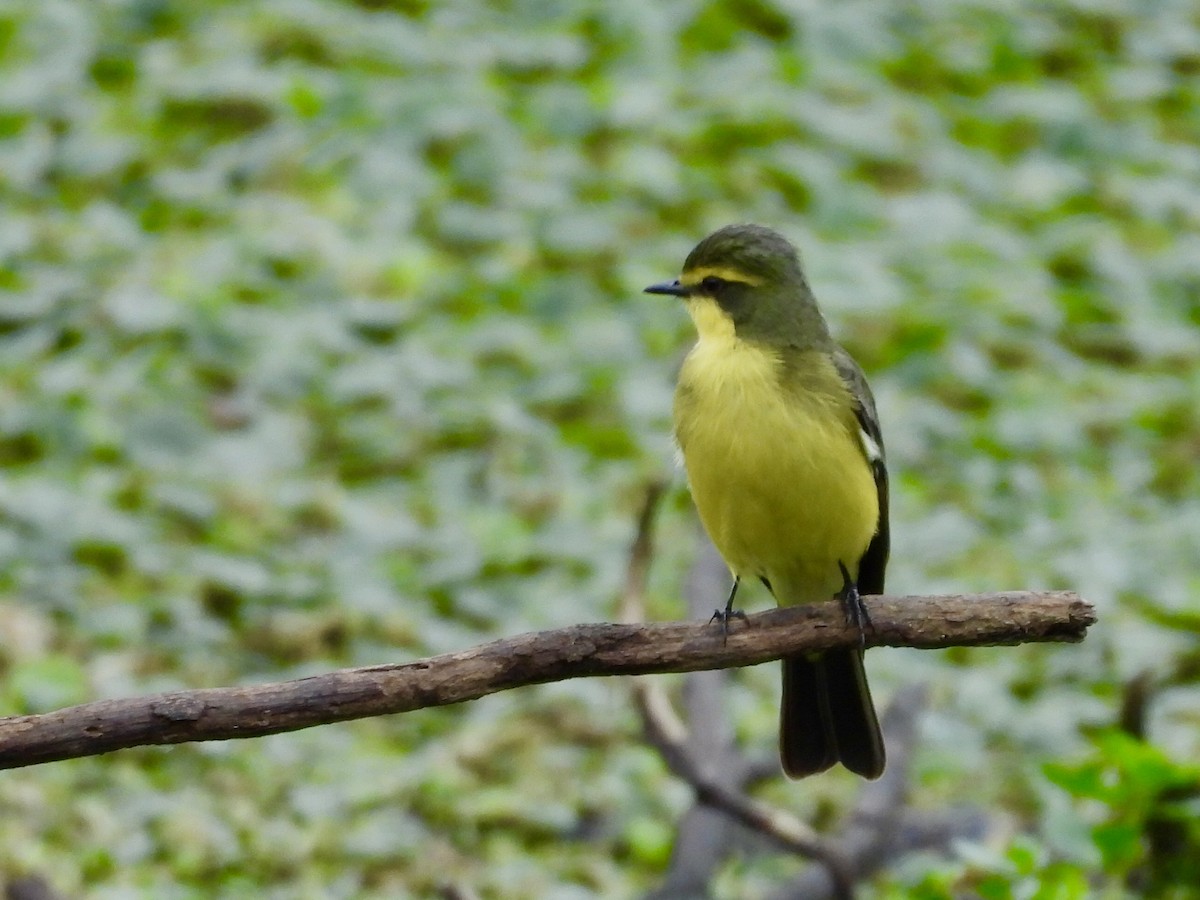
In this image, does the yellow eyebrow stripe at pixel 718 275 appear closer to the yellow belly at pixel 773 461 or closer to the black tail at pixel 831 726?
the yellow belly at pixel 773 461

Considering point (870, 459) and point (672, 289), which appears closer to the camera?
point (870, 459)

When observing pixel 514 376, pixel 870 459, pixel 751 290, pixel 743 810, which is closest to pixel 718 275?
pixel 751 290

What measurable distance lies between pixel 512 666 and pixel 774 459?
3.84ft

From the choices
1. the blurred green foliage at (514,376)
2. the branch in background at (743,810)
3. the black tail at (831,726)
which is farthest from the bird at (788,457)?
the blurred green foliage at (514,376)

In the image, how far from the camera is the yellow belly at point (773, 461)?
14.8ft

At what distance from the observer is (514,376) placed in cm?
860

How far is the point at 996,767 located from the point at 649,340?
3.34 meters

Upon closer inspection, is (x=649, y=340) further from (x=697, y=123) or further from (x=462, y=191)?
(x=697, y=123)

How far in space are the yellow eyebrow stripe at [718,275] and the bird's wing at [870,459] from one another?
0.31 metres

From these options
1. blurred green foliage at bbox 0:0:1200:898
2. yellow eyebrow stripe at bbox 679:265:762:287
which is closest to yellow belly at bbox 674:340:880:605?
yellow eyebrow stripe at bbox 679:265:762:287

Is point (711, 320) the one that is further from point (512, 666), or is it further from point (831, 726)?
point (512, 666)

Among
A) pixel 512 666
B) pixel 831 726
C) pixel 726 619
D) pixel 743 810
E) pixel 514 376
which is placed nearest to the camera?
pixel 512 666

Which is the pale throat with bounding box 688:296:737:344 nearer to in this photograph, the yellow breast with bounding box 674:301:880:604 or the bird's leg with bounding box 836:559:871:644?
the yellow breast with bounding box 674:301:880:604

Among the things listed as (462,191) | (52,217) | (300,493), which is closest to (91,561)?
(300,493)
